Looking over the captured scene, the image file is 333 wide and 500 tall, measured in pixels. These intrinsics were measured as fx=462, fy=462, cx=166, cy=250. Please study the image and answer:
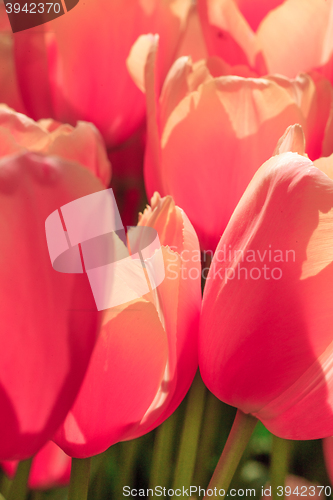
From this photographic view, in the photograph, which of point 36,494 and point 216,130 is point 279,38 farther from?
point 36,494

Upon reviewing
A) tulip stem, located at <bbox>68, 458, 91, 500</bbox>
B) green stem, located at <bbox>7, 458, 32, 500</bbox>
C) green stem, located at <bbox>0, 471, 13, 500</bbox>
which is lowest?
green stem, located at <bbox>0, 471, 13, 500</bbox>

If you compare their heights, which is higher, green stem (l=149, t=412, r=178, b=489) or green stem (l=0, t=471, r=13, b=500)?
green stem (l=149, t=412, r=178, b=489)

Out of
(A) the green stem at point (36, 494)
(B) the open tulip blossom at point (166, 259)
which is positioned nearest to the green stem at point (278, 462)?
(B) the open tulip blossom at point (166, 259)

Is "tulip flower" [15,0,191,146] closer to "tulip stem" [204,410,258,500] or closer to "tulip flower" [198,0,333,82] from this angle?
"tulip flower" [198,0,333,82]

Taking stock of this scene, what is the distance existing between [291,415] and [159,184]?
92mm

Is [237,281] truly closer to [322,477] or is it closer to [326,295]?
[326,295]

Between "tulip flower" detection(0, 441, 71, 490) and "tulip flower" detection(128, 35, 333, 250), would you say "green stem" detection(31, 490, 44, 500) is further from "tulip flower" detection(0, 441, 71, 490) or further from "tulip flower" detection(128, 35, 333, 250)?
"tulip flower" detection(128, 35, 333, 250)

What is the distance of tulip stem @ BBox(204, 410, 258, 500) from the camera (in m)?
0.14

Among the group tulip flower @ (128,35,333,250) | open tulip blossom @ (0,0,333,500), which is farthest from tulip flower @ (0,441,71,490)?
tulip flower @ (128,35,333,250)

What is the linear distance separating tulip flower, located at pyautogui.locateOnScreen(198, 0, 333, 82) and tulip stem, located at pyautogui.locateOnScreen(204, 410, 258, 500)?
5.7 inches

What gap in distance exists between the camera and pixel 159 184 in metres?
0.17

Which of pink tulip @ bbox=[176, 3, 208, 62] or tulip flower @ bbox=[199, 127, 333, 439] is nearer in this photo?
tulip flower @ bbox=[199, 127, 333, 439]

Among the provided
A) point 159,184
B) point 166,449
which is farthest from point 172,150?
point 166,449

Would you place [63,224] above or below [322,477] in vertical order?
above
